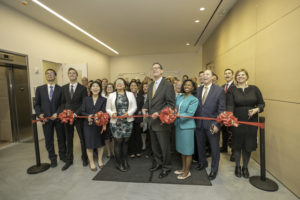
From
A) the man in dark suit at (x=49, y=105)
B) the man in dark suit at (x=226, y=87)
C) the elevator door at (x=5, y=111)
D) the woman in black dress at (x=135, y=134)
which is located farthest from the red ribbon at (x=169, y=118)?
the elevator door at (x=5, y=111)

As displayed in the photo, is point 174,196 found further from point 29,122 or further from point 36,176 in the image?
point 29,122

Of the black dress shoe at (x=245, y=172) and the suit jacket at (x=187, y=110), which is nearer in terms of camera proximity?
the suit jacket at (x=187, y=110)

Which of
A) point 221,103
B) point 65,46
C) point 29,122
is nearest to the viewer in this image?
point 221,103

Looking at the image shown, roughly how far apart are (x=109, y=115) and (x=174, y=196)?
1.67m

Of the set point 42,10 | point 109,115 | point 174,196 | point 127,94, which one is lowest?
point 174,196

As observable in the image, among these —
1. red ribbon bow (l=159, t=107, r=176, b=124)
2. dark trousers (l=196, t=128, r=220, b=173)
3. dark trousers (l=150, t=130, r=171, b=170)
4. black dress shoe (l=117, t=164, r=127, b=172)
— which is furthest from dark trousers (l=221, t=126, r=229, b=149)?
black dress shoe (l=117, t=164, r=127, b=172)

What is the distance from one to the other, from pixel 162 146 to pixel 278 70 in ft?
7.53

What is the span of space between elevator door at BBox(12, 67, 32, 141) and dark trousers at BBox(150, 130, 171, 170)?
447 centimetres

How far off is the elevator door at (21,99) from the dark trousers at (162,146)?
4473 millimetres

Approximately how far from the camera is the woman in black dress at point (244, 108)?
2559mm

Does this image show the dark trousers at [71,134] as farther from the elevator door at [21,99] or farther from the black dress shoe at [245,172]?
the black dress shoe at [245,172]

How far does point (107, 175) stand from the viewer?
9.35 feet

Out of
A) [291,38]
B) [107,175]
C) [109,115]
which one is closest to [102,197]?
[107,175]

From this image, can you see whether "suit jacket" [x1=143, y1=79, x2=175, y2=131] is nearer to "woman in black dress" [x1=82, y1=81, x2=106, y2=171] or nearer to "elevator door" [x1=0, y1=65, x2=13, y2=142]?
"woman in black dress" [x1=82, y1=81, x2=106, y2=171]
